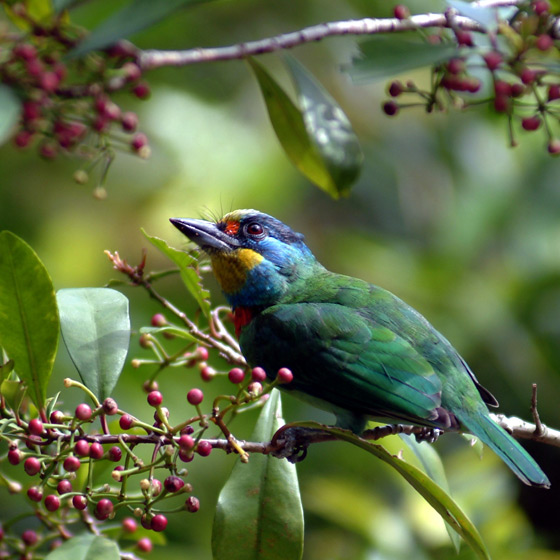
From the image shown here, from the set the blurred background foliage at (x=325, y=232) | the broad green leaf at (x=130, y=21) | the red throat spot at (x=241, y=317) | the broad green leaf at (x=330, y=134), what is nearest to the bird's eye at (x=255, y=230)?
the red throat spot at (x=241, y=317)

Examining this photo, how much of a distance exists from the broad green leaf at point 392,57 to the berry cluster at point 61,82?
0.91m

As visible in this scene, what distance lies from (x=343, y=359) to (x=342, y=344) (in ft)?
0.18

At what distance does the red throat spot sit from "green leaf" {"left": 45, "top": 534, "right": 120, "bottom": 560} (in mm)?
1011

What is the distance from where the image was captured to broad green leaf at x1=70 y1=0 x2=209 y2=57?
2.63m

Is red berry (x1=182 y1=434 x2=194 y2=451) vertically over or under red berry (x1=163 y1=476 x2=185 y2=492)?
over

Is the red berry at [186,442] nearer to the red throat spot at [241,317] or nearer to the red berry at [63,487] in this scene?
the red berry at [63,487]

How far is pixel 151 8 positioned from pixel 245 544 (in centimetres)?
161

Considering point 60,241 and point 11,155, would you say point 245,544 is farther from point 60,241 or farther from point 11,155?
point 11,155

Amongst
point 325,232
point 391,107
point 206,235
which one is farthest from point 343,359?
point 325,232

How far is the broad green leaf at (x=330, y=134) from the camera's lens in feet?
9.13

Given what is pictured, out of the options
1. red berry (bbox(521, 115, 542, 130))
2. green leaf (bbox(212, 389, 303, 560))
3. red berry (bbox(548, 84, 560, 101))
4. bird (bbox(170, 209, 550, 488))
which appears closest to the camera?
green leaf (bbox(212, 389, 303, 560))

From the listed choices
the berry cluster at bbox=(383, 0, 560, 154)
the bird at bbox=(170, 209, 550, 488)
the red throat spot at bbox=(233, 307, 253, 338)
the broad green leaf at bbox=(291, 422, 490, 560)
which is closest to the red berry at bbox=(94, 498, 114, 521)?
the broad green leaf at bbox=(291, 422, 490, 560)

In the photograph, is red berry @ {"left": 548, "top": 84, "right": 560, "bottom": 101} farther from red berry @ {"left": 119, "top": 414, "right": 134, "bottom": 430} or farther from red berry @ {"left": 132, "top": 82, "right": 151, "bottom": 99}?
red berry @ {"left": 119, "top": 414, "right": 134, "bottom": 430}

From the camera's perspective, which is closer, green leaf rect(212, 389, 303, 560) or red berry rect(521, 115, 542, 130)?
green leaf rect(212, 389, 303, 560)
